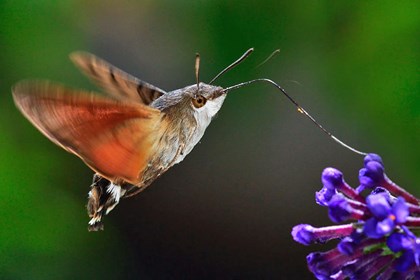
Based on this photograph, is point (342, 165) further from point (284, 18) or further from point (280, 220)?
point (284, 18)

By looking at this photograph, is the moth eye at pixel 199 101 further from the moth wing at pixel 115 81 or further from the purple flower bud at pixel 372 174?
the purple flower bud at pixel 372 174

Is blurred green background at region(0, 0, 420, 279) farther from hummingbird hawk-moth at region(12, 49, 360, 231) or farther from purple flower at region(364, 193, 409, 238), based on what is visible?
purple flower at region(364, 193, 409, 238)

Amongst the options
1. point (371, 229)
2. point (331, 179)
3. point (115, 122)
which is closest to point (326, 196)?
point (331, 179)

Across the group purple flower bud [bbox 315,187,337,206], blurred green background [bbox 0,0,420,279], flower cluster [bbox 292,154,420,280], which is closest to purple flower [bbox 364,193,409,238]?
flower cluster [bbox 292,154,420,280]

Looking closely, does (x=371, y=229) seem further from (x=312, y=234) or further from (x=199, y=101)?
(x=199, y=101)

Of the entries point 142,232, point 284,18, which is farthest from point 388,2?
point 142,232

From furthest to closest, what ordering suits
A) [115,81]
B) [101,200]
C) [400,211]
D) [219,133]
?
[219,133]
[115,81]
[101,200]
[400,211]
